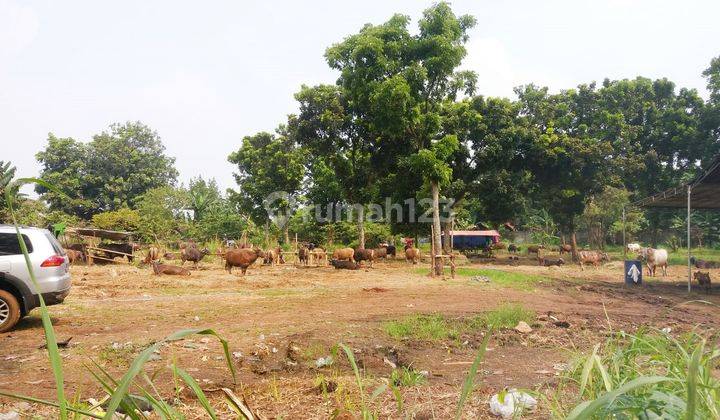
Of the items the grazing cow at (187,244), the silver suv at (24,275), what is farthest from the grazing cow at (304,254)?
the silver suv at (24,275)

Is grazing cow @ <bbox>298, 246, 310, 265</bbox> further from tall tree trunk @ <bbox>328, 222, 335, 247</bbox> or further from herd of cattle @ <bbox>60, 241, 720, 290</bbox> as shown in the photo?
tall tree trunk @ <bbox>328, 222, 335, 247</bbox>

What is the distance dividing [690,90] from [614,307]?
96.4ft

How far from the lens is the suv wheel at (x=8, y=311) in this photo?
25.2 ft

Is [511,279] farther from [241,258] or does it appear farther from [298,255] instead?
[298,255]

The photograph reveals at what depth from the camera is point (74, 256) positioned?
874 inches

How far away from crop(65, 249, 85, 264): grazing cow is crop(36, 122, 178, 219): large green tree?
960 inches

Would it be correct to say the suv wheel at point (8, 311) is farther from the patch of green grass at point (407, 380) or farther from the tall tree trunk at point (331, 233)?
the tall tree trunk at point (331, 233)

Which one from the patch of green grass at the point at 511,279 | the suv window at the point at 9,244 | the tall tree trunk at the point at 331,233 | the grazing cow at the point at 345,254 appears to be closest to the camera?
the suv window at the point at 9,244

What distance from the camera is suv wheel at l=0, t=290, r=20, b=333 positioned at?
769 cm

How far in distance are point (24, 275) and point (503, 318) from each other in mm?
7874

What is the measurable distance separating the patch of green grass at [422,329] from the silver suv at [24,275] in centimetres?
539

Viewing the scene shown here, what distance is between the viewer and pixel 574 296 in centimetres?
Result: 1353

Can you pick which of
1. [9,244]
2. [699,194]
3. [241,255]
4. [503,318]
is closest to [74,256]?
[241,255]

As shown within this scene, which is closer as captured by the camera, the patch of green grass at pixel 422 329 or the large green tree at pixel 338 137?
the patch of green grass at pixel 422 329
